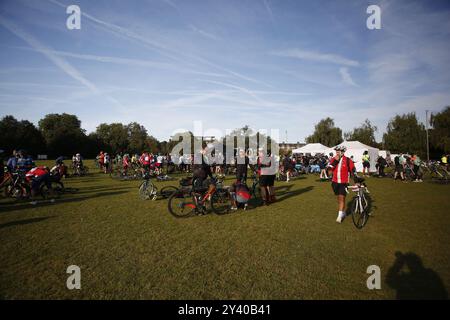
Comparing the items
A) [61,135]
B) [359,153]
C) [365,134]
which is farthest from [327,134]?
[61,135]

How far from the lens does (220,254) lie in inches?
192

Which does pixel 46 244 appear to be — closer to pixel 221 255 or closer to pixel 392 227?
pixel 221 255

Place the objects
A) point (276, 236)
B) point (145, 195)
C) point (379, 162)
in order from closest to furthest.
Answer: point (276, 236) → point (145, 195) → point (379, 162)

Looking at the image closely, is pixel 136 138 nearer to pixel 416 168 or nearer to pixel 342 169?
pixel 416 168

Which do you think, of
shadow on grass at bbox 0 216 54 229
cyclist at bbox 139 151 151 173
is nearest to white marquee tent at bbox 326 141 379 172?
cyclist at bbox 139 151 151 173

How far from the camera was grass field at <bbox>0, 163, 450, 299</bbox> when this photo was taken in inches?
143

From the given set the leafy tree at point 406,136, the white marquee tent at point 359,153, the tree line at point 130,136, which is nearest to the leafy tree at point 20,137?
the tree line at point 130,136

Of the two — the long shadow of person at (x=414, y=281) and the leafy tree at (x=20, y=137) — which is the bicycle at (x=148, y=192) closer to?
the long shadow of person at (x=414, y=281)

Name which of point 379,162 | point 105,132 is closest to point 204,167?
point 379,162

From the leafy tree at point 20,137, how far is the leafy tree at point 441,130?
89458 mm

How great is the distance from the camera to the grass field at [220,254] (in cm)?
362
